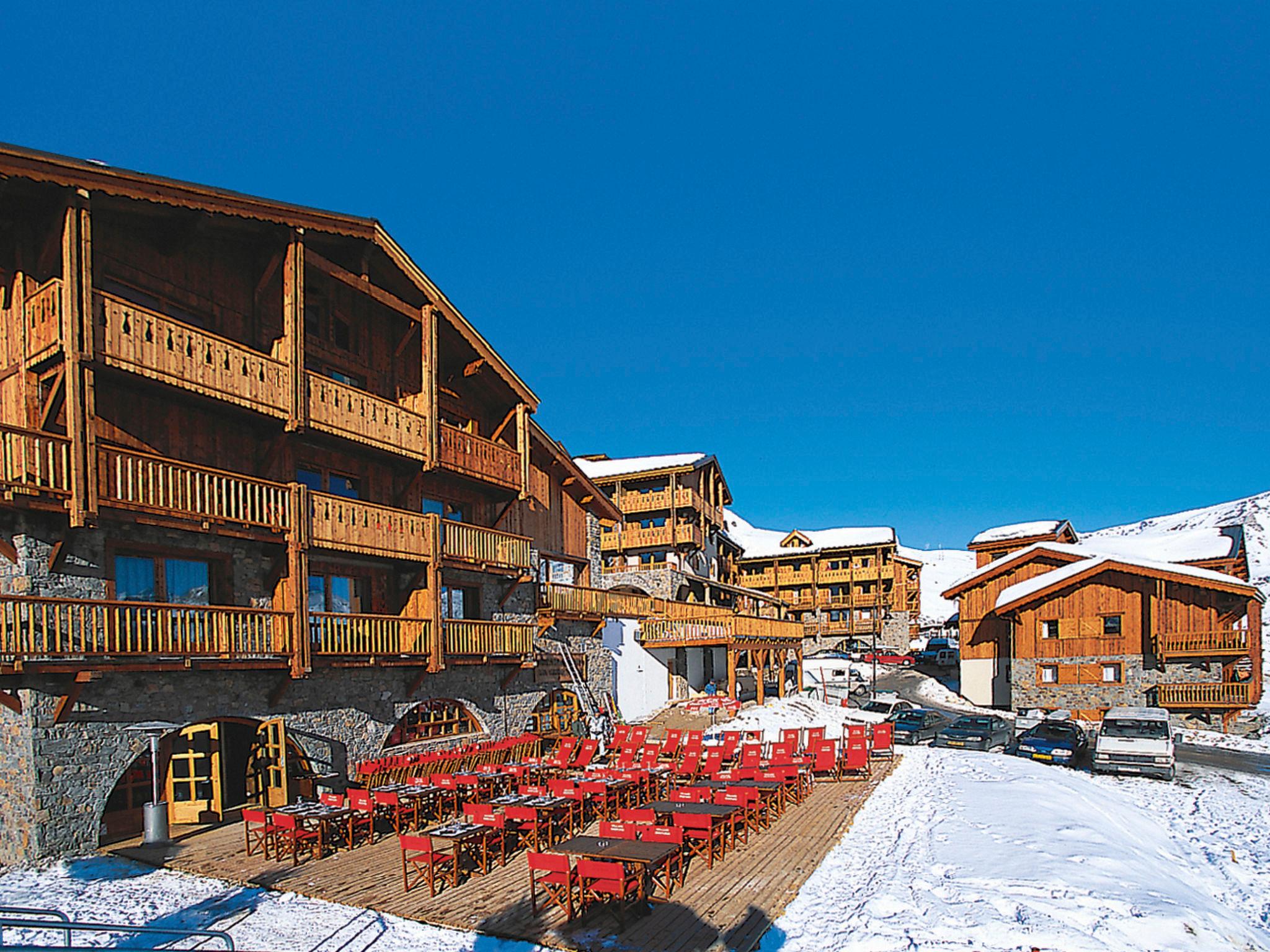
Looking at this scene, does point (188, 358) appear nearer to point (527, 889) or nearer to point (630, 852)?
point (527, 889)

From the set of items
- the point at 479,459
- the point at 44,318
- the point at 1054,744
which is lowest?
the point at 1054,744

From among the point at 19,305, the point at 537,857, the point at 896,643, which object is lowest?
the point at 896,643

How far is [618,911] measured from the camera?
9648mm

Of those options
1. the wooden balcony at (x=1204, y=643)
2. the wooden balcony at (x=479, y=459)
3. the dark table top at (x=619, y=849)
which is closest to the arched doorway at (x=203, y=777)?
the wooden balcony at (x=479, y=459)

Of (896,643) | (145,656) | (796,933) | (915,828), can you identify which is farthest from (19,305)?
(896,643)

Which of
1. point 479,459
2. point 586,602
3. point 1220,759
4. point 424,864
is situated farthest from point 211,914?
point 1220,759

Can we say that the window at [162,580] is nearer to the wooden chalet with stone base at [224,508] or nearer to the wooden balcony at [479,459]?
the wooden chalet with stone base at [224,508]

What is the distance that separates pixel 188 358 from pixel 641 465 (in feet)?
105

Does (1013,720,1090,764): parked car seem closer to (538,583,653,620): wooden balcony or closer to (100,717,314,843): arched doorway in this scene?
(538,583,653,620): wooden balcony

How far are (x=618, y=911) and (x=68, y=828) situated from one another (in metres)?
8.15

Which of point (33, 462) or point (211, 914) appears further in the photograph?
point (33, 462)

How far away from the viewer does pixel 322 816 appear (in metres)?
12.2

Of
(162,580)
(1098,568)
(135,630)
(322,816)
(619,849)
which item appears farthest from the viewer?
(1098,568)

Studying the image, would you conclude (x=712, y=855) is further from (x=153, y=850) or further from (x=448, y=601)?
(x=448, y=601)
